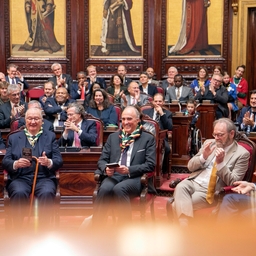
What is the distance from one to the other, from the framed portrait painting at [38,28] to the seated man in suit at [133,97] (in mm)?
3674

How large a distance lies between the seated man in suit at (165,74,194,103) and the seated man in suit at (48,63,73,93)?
70.0 inches

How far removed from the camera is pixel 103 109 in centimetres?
691

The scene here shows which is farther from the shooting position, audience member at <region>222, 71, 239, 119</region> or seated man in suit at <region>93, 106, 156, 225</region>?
audience member at <region>222, 71, 239, 119</region>

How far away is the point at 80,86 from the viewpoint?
9.38 metres

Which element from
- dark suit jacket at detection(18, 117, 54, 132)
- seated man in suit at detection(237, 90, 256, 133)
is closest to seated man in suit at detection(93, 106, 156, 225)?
dark suit jacket at detection(18, 117, 54, 132)

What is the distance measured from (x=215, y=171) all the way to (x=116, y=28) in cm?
791

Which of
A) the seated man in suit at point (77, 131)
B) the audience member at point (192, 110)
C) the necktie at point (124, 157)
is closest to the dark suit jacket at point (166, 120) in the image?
the audience member at point (192, 110)

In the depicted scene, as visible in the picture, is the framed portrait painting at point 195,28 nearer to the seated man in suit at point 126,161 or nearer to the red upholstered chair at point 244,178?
the seated man in suit at point 126,161

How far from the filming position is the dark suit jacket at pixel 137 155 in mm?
4668

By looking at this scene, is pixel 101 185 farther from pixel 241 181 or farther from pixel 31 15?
pixel 31 15

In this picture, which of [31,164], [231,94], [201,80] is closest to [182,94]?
[201,80]

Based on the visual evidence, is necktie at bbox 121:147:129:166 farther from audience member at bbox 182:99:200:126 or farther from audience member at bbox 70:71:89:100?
audience member at bbox 70:71:89:100

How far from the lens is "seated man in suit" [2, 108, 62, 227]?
459 cm

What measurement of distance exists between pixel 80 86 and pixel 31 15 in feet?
10.5
